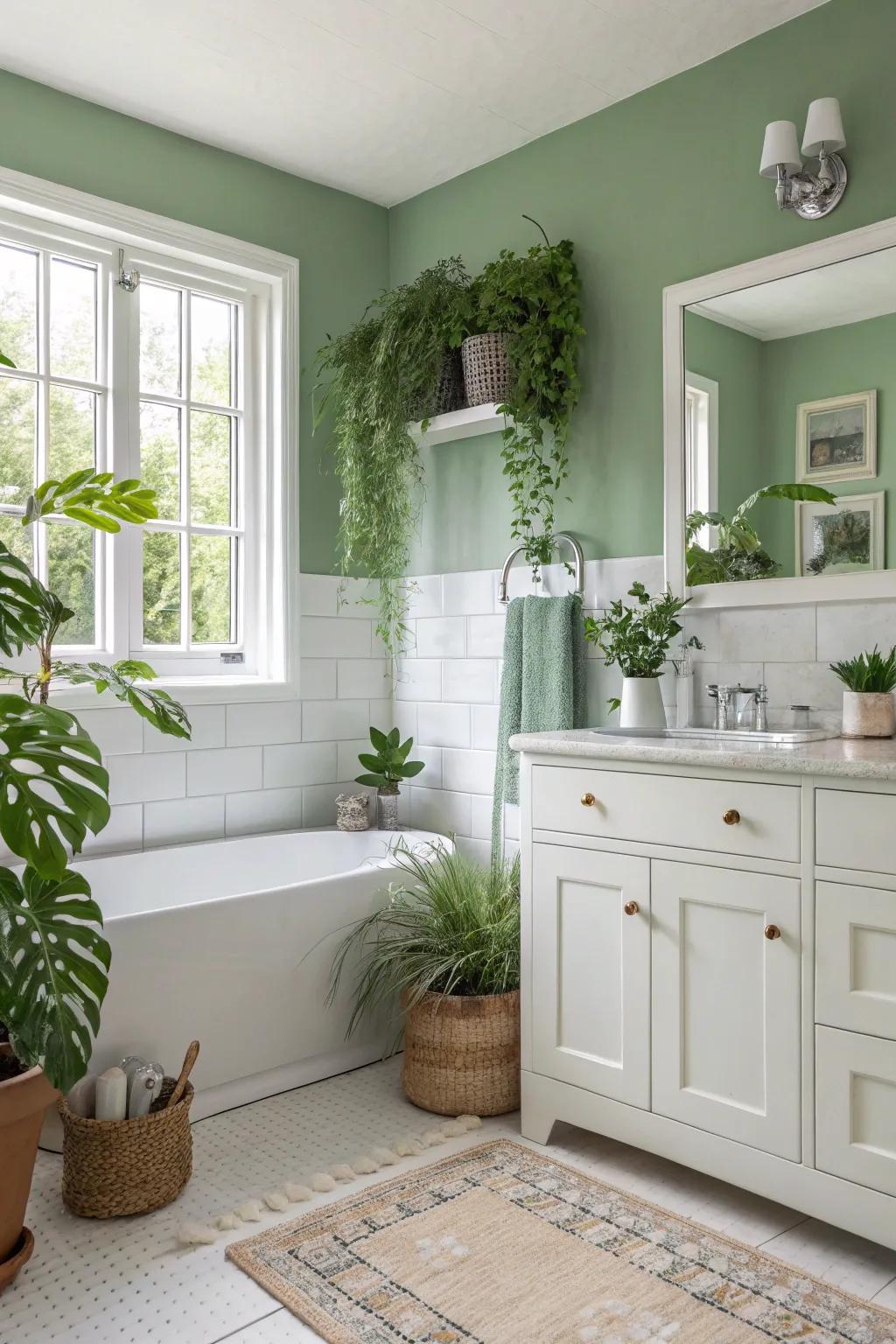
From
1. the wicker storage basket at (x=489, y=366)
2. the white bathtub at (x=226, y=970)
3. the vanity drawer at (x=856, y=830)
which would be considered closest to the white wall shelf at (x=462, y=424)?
the wicker storage basket at (x=489, y=366)

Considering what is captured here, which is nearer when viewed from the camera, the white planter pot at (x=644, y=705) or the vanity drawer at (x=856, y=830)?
the vanity drawer at (x=856, y=830)

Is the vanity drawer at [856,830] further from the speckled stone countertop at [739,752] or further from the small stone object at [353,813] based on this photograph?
the small stone object at [353,813]

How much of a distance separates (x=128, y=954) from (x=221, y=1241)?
0.62 m

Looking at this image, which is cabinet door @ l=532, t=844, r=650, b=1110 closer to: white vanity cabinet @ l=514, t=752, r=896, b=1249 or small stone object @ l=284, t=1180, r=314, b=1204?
white vanity cabinet @ l=514, t=752, r=896, b=1249

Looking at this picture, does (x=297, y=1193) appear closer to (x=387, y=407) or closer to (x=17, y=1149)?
(x=17, y=1149)

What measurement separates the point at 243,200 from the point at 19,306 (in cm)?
78

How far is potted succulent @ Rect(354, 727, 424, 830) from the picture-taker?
329cm

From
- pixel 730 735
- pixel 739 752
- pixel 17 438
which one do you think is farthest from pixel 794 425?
pixel 17 438

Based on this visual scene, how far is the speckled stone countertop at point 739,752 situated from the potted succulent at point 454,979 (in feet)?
1.54

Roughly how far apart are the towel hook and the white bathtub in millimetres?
761

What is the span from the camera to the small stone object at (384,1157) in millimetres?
2232

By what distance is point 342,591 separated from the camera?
3.46m

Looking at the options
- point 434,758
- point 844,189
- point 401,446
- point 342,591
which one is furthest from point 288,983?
point 844,189

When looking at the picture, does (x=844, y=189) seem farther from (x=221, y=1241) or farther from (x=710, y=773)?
(x=221, y=1241)
